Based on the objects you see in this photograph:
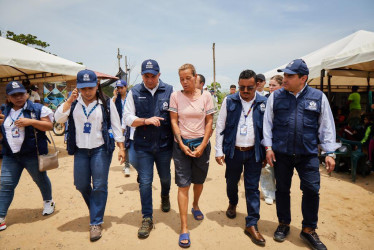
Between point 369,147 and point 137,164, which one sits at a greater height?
point 137,164

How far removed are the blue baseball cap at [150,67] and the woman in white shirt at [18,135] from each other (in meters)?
1.68

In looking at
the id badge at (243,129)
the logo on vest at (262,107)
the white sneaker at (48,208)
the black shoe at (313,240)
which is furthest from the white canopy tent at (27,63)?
the black shoe at (313,240)

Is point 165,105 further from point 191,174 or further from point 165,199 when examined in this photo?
point 165,199

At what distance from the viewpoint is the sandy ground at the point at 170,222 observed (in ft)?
9.29

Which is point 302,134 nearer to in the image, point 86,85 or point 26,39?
point 86,85

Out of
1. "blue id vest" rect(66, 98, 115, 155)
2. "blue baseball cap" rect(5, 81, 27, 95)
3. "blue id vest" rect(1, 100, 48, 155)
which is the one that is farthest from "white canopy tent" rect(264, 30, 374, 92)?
"blue baseball cap" rect(5, 81, 27, 95)

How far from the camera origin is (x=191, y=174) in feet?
Answer: 9.80

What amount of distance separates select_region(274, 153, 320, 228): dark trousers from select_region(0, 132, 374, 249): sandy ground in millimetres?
367

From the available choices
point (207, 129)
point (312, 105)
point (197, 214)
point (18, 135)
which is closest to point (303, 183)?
point (312, 105)

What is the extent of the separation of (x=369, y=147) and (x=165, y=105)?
17.4 ft

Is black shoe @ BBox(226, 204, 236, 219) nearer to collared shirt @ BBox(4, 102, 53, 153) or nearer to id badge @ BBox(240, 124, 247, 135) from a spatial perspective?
id badge @ BBox(240, 124, 247, 135)

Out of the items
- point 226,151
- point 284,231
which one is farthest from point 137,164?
point 284,231

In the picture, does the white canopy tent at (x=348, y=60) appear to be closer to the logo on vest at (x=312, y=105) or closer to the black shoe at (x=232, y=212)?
the logo on vest at (x=312, y=105)

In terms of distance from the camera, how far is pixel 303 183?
8.84 feet
